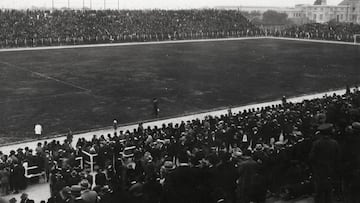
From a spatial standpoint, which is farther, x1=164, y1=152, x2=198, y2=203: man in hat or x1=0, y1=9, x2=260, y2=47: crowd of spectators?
x1=0, y1=9, x2=260, y2=47: crowd of spectators

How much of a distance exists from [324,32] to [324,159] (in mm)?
66029

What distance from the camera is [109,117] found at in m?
22.0

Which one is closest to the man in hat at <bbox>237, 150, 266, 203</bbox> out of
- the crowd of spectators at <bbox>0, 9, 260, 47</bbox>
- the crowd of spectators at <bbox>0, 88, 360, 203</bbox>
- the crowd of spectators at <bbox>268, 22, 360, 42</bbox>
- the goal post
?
the crowd of spectators at <bbox>0, 88, 360, 203</bbox>

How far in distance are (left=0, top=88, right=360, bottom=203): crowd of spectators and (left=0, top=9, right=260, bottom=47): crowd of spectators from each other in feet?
135

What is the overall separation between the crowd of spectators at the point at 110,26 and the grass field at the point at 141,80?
589 centimetres

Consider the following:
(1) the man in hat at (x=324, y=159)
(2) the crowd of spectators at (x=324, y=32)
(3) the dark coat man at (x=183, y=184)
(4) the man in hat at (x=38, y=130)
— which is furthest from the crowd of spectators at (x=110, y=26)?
(1) the man in hat at (x=324, y=159)

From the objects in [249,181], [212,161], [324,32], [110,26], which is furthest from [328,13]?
[249,181]

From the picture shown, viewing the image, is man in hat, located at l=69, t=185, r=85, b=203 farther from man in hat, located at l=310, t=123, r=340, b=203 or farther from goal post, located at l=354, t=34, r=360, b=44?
goal post, located at l=354, t=34, r=360, b=44

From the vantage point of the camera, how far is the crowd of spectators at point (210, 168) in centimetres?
797

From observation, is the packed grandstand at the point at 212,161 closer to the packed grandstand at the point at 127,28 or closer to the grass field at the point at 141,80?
the grass field at the point at 141,80

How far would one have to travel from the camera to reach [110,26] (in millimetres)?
61875

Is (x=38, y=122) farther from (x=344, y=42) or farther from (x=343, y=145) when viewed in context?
(x=344, y=42)

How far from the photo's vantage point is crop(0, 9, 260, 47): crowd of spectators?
5375 centimetres

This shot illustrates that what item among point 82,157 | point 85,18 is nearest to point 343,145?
point 82,157
